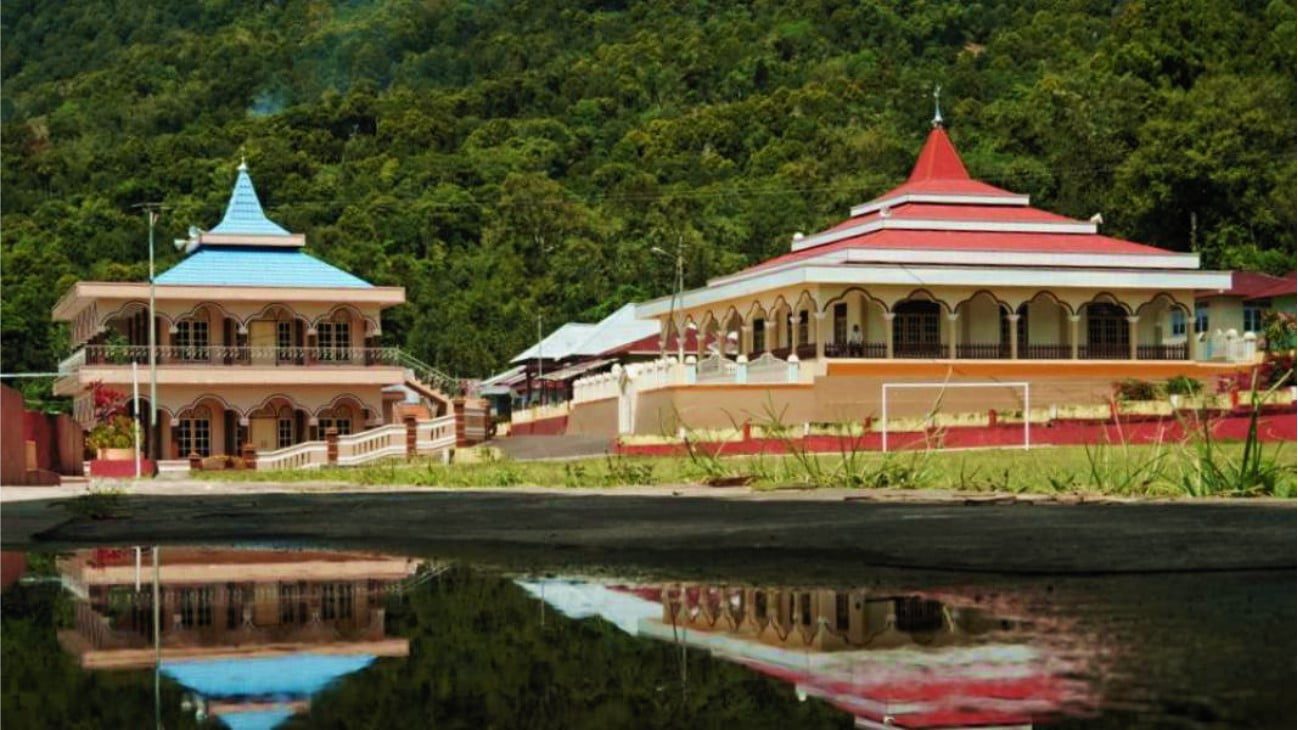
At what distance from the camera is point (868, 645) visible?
7.89 meters

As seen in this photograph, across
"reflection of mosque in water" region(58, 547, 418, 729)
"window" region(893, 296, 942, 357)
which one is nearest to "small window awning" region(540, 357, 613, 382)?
"window" region(893, 296, 942, 357)

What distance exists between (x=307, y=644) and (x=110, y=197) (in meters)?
105

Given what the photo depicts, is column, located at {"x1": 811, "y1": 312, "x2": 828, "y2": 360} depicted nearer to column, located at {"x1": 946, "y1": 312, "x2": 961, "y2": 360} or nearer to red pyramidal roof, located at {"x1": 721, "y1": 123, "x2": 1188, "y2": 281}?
red pyramidal roof, located at {"x1": 721, "y1": 123, "x2": 1188, "y2": 281}

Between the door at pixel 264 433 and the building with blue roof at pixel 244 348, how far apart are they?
0.05m

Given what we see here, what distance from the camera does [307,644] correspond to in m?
8.24

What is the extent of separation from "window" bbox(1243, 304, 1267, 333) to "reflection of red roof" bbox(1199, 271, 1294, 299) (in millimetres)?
726

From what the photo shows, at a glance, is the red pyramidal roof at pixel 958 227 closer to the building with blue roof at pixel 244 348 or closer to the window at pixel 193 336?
the building with blue roof at pixel 244 348

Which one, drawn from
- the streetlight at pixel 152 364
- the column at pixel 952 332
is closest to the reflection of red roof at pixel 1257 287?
the column at pixel 952 332

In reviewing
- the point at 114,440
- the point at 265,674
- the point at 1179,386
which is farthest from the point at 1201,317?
the point at 265,674

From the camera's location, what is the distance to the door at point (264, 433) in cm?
6944

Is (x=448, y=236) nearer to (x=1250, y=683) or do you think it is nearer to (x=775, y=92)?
(x=775, y=92)

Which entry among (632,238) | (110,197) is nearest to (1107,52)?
(632,238)

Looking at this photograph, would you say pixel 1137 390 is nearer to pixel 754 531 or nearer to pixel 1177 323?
pixel 1177 323

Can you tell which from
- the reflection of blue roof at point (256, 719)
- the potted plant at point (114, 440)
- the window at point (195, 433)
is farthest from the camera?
the window at point (195, 433)
